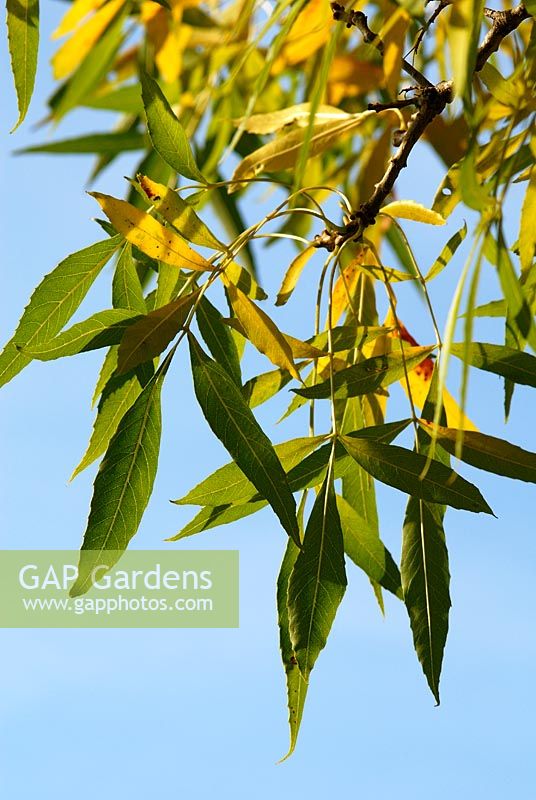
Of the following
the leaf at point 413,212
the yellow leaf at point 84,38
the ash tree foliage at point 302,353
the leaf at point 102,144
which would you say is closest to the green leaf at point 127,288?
the ash tree foliage at point 302,353

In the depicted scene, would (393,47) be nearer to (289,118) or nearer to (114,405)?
(289,118)

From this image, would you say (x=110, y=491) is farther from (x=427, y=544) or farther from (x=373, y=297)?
(x=373, y=297)

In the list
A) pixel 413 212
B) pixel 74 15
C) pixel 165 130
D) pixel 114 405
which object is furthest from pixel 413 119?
pixel 74 15

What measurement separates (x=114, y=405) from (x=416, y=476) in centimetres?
18

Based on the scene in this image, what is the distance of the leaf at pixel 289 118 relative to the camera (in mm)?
777

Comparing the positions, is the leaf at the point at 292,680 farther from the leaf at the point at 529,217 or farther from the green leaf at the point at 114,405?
the leaf at the point at 529,217

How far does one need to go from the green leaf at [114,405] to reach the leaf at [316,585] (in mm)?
129

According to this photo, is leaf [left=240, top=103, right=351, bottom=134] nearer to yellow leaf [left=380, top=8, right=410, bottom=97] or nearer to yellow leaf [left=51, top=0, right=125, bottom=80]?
yellow leaf [left=380, top=8, right=410, bottom=97]

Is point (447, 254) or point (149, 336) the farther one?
point (447, 254)

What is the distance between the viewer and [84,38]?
970 mm

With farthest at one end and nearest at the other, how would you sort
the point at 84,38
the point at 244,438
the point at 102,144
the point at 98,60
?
the point at 102,144
the point at 84,38
the point at 98,60
the point at 244,438

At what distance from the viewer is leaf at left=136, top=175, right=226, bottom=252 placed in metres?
0.61

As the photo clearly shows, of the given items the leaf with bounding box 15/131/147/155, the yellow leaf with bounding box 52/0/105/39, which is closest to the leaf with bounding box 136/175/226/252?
the yellow leaf with bounding box 52/0/105/39

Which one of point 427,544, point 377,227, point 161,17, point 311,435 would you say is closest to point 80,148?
point 161,17
